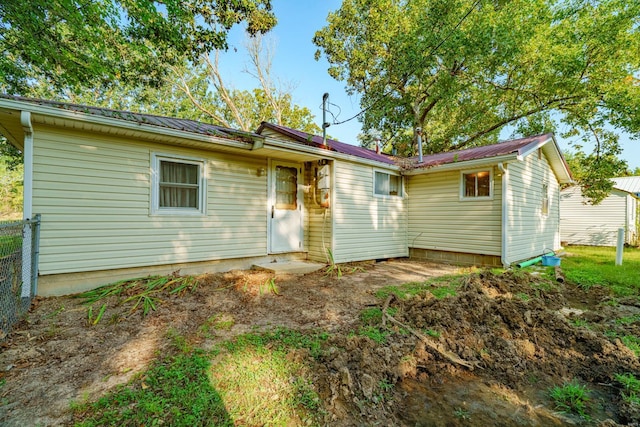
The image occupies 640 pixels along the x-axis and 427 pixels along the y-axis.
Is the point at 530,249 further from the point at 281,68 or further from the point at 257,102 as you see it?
the point at 257,102

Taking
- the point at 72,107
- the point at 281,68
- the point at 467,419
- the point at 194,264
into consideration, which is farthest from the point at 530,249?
the point at 281,68

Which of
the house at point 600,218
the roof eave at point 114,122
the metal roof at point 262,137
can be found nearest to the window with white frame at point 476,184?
the metal roof at point 262,137

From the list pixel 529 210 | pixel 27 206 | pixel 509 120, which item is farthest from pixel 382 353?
pixel 509 120

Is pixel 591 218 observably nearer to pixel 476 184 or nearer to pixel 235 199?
pixel 476 184

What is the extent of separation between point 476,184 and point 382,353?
6449 millimetres

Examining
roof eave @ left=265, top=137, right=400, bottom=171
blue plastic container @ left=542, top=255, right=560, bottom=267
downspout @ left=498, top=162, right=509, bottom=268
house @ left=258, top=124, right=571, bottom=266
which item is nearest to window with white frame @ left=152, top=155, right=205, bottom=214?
roof eave @ left=265, top=137, right=400, bottom=171

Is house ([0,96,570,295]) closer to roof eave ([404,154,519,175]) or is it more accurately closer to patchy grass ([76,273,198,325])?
roof eave ([404,154,519,175])

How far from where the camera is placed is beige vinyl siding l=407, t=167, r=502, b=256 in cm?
720

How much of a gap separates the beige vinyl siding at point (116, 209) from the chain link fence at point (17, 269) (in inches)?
9.2

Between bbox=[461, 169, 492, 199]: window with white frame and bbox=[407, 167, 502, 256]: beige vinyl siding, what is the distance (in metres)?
0.13

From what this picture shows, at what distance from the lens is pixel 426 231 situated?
8.48 metres

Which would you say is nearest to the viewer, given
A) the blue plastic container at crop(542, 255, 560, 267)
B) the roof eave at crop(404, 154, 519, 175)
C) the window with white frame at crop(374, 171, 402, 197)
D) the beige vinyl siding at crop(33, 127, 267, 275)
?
the beige vinyl siding at crop(33, 127, 267, 275)

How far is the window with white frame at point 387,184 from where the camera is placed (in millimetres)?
8212

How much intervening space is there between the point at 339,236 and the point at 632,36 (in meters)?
14.3
